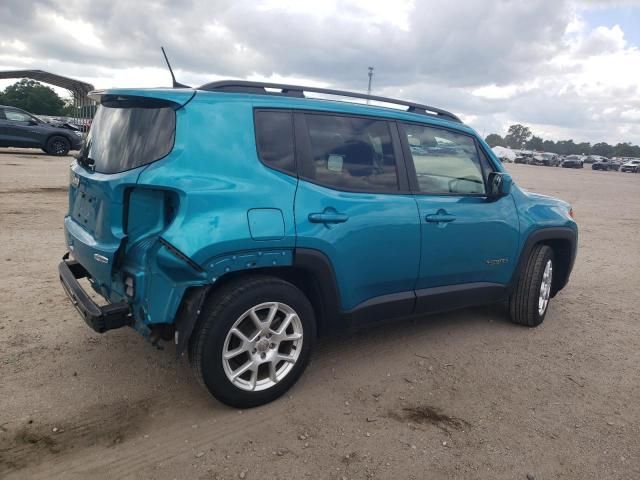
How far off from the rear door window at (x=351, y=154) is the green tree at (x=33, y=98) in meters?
73.9

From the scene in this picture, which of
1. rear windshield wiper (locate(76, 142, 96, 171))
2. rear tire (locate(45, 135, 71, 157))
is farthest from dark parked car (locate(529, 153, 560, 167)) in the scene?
rear windshield wiper (locate(76, 142, 96, 171))

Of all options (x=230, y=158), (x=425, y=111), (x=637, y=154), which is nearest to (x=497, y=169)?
(x=425, y=111)

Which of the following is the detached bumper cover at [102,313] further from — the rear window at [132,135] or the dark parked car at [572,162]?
the dark parked car at [572,162]

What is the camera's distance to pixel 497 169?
4367 mm

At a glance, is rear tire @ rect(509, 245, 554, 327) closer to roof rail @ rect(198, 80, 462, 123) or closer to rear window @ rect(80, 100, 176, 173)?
roof rail @ rect(198, 80, 462, 123)

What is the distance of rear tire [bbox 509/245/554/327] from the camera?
4566 millimetres

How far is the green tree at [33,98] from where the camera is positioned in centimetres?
6625

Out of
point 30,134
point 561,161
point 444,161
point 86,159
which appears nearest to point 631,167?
point 561,161

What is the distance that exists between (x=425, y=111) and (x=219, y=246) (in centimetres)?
220

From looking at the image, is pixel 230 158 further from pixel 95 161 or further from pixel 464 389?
pixel 464 389

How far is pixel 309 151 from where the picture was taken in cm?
319

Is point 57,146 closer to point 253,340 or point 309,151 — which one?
point 309,151

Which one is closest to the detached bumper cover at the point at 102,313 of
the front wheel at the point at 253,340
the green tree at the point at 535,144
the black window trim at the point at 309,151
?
the front wheel at the point at 253,340

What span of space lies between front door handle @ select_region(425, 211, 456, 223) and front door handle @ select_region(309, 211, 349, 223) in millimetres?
751
